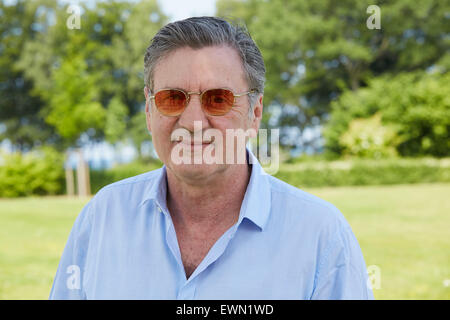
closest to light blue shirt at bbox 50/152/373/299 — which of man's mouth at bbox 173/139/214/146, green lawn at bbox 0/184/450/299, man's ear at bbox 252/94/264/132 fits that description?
man's ear at bbox 252/94/264/132

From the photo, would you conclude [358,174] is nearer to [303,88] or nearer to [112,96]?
[303,88]

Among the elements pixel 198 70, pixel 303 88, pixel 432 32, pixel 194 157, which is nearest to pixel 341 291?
pixel 194 157

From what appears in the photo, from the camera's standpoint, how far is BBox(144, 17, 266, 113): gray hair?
1.82 meters

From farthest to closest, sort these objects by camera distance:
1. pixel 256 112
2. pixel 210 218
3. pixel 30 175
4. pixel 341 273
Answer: pixel 30 175
pixel 256 112
pixel 210 218
pixel 341 273

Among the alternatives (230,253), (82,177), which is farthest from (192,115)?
(82,177)

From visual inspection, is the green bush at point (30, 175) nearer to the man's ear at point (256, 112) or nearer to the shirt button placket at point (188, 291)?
the man's ear at point (256, 112)

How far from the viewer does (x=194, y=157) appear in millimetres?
1862

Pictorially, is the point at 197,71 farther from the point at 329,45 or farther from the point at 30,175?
the point at 329,45

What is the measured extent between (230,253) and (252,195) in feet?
0.87

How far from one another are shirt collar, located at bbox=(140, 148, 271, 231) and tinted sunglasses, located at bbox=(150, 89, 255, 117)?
0.35 m

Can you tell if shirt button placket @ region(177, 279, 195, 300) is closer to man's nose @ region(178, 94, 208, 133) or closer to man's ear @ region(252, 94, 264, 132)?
man's nose @ region(178, 94, 208, 133)

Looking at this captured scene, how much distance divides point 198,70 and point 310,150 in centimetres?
3139

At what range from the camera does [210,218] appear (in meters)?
2.01

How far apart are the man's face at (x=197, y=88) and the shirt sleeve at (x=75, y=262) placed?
0.52m
